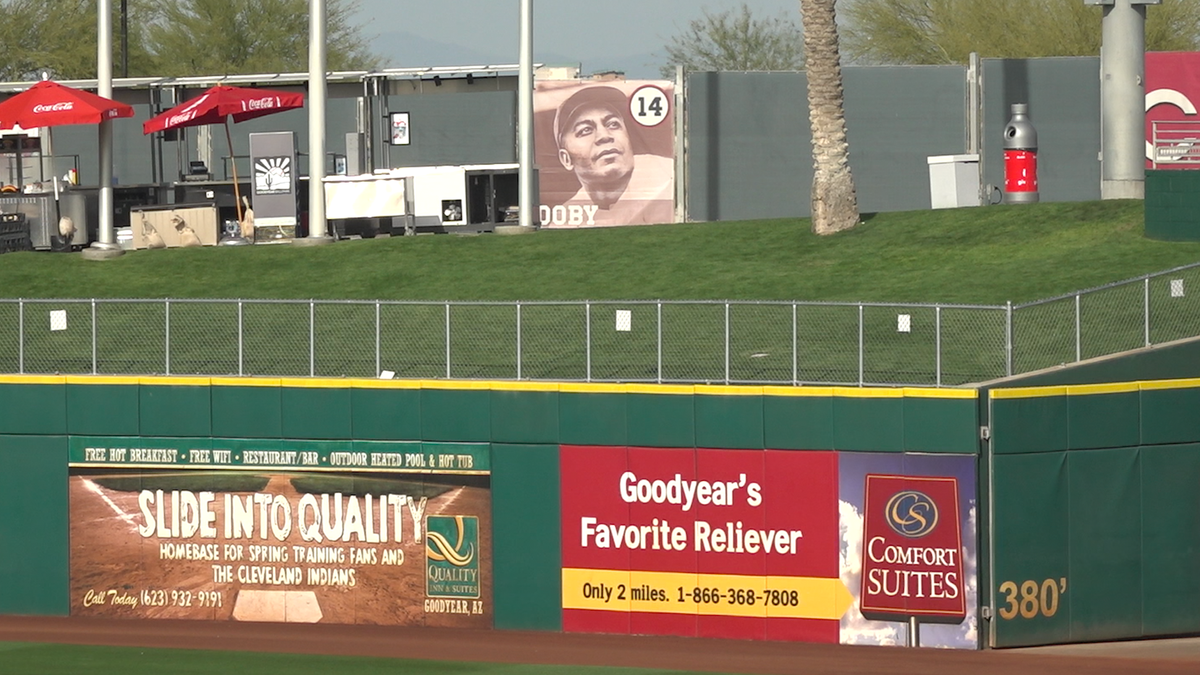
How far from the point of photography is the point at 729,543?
1923cm

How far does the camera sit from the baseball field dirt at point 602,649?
17.7 m

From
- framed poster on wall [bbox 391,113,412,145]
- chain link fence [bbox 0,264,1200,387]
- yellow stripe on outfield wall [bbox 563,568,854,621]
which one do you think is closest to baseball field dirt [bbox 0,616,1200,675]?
yellow stripe on outfield wall [bbox 563,568,854,621]

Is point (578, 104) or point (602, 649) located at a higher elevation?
point (578, 104)

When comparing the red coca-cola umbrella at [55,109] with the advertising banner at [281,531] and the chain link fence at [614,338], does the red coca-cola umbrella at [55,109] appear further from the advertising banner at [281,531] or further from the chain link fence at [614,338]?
the advertising banner at [281,531]

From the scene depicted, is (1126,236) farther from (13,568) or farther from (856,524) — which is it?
(13,568)

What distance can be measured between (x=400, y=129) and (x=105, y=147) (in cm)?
880

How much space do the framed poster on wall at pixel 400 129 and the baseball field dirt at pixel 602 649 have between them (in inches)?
738

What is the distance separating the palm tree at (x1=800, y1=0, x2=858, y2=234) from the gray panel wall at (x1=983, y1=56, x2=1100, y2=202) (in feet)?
28.7

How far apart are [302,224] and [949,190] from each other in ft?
41.9

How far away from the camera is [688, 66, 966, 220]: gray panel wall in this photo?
1481 inches

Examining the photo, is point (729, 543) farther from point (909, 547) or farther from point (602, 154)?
point (602, 154)

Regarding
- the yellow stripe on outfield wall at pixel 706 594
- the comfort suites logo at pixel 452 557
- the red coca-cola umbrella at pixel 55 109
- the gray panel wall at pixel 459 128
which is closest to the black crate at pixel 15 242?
the red coca-cola umbrella at pixel 55 109

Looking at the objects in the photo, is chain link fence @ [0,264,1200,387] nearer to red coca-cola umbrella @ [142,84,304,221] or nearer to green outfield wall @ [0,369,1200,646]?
green outfield wall @ [0,369,1200,646]

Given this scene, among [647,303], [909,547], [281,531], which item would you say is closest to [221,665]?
[281,531]
